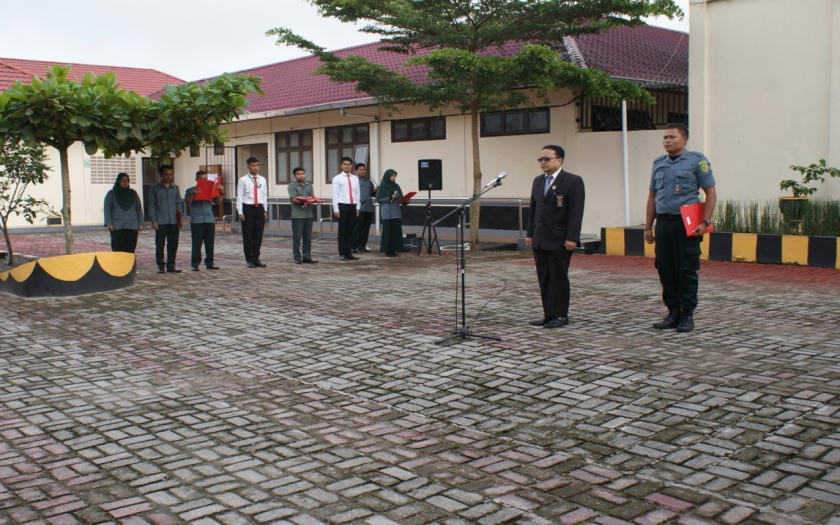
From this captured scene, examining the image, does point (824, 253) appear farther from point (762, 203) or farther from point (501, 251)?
point (501, 251)

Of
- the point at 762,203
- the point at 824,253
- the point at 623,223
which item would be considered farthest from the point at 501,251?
the point at 824,253

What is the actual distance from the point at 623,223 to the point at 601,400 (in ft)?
39.2

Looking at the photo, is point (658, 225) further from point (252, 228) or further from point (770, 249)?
point (252, 228)

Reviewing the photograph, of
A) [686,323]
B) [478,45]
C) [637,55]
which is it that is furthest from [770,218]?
[637,55]

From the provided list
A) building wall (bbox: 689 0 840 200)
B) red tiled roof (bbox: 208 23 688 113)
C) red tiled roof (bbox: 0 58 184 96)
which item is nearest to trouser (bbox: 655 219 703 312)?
building wall (bbox: 689 0 840 200)

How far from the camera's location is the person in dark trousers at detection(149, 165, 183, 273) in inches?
543

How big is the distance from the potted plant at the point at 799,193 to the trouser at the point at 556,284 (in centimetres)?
680

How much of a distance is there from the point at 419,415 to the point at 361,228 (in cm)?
1239

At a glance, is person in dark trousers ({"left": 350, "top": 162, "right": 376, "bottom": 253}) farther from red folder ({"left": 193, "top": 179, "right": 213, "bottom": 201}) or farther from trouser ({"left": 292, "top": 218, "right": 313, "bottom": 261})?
red folder ({"left": 193, "top": 179, "right": 213, "bottom": 201})

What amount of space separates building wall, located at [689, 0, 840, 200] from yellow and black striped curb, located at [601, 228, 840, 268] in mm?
1307

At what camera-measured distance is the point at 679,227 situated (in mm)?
7852

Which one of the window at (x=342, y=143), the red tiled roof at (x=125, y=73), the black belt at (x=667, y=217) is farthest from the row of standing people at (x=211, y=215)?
the red tiled roof at (x=125, y=73)

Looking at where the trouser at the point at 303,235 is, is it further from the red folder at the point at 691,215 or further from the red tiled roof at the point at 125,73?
the red tiled roof at the point at 125,73

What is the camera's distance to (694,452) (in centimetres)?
455
